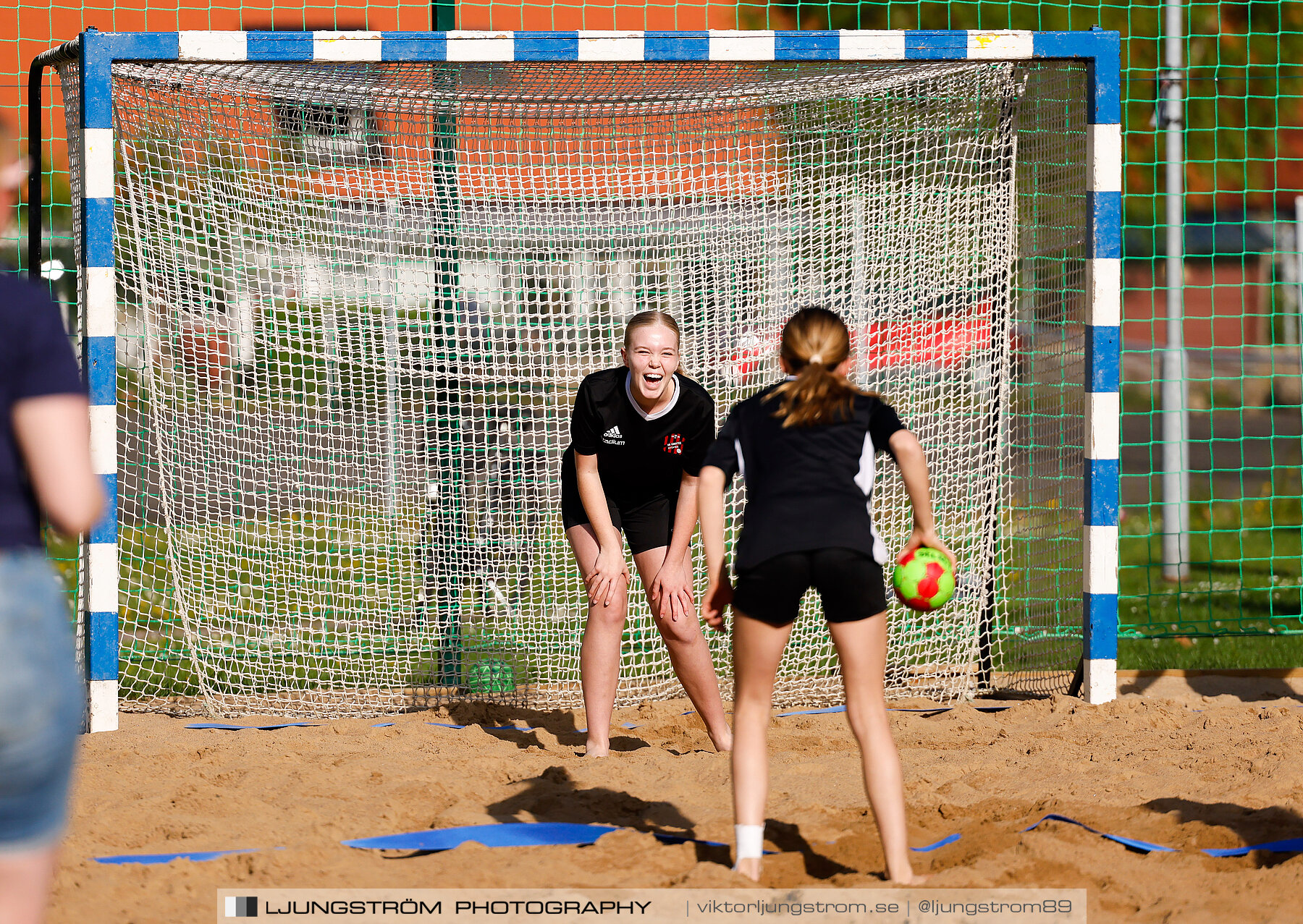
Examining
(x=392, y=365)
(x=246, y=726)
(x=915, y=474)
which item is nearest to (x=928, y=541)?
(x=915, y=474)

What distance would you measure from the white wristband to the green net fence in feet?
7.94

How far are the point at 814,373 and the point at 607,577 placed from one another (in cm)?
170

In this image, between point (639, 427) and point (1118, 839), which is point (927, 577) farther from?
point (639, 427)

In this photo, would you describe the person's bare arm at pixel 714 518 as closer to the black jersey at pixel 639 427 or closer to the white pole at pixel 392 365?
the black jersey at pixel 639 427

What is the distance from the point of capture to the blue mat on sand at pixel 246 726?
18.4 ft

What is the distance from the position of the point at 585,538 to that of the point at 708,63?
2.33 metres

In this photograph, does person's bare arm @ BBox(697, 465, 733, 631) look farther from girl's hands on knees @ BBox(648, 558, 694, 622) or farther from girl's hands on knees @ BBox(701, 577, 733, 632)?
girl's hands on knees @ BBox(648, 558, 694, 622)

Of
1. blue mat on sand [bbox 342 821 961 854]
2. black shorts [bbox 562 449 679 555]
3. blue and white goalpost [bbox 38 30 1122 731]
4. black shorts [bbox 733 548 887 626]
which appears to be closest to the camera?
black shorts [bbox 733 548 887 626]

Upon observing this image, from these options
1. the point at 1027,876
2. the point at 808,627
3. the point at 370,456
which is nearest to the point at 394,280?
the point at 370,456

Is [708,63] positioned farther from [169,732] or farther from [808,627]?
[169,732]

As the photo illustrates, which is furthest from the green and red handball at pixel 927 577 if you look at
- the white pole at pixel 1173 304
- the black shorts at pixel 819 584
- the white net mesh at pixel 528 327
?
the white pole at pixel 1173 304

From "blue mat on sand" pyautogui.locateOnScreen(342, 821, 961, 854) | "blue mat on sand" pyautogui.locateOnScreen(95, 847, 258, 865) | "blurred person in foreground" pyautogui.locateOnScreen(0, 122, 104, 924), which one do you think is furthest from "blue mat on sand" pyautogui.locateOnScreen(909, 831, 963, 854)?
"blurred person in foreground" pyautogui.locateOnScreen(0, 122, 104, 924)

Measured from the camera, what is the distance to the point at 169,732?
5457 mm

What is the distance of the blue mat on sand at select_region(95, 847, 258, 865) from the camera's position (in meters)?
3.57
